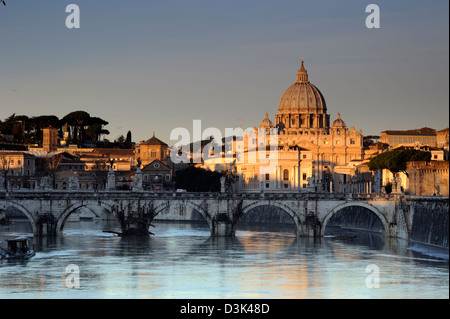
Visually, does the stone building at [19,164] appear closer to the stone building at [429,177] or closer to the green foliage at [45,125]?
the green foliage at [45,125]

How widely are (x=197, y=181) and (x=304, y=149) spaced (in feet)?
68.3

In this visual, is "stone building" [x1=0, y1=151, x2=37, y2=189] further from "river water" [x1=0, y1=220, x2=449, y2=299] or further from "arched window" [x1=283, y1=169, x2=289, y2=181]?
"river water" [x1=0, y1=220, x2=449, y2=299]

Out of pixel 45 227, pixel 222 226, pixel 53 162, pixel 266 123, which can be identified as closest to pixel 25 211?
pixel 45 227

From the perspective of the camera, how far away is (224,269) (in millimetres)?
57312

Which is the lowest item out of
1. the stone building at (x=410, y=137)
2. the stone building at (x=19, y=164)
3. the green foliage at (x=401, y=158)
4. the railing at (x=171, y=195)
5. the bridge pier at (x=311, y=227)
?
the bridge pier at (x=311, y=227)

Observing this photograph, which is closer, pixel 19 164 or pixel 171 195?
pixel 171 195

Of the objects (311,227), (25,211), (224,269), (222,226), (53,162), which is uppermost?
(53,162)

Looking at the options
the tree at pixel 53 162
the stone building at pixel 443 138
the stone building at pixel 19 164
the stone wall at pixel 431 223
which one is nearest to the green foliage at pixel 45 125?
the tree at pixel 53 162

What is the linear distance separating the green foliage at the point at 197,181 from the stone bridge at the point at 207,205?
115 ft

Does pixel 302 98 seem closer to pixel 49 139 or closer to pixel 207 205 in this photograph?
pixel 49 139

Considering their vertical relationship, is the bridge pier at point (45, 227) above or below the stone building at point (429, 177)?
below

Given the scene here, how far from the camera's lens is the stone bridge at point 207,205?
75938 mm

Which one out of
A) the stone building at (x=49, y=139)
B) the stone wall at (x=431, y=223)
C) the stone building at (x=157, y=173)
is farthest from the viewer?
the stone building at (x=49, y=139)
